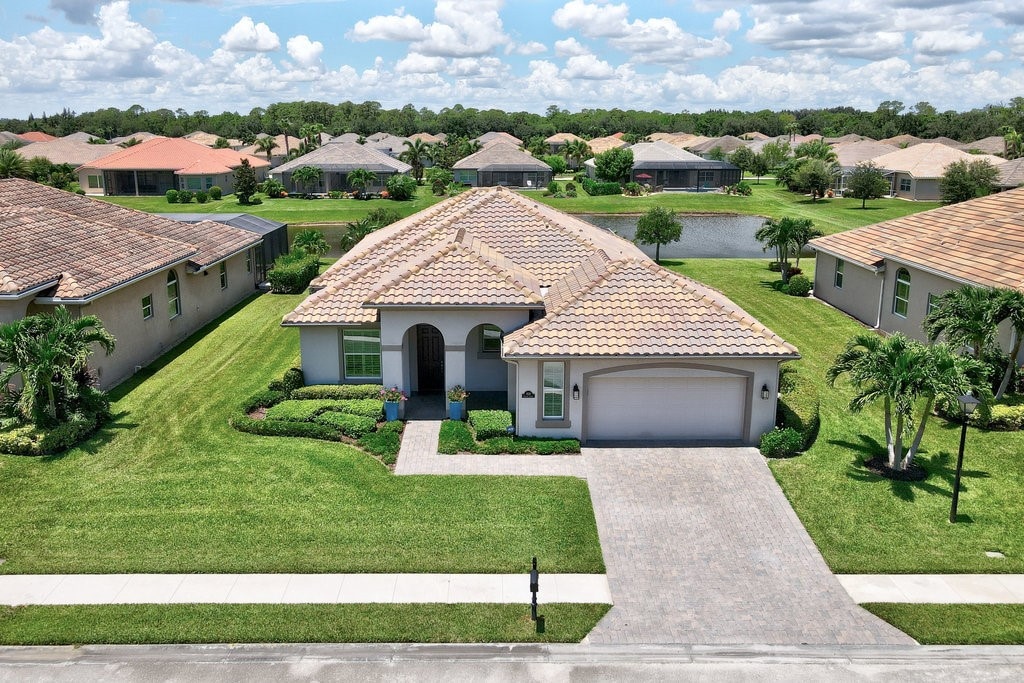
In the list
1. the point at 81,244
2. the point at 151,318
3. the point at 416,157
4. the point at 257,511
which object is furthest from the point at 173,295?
the point at 416,157

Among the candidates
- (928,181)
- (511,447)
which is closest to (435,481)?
(511,447)

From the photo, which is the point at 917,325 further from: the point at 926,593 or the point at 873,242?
the point at 926,593

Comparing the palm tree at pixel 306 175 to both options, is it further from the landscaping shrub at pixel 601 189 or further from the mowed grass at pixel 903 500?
the mowed grass at pixel 903 500

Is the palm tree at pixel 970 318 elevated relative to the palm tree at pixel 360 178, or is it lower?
lower

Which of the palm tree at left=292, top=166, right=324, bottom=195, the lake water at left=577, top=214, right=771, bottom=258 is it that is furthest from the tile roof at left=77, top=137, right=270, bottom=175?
the lake water at left=577, top=214, right=771, bottom=258

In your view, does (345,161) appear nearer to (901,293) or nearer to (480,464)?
(901,293)

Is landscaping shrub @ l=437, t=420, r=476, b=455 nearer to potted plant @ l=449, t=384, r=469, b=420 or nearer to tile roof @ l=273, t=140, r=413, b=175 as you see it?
potted plant @ l=449, t=384, r=469, b=420

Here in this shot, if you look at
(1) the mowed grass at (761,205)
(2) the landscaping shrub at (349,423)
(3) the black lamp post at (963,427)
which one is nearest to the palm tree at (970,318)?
(3) the black lamp post at (963,427)
